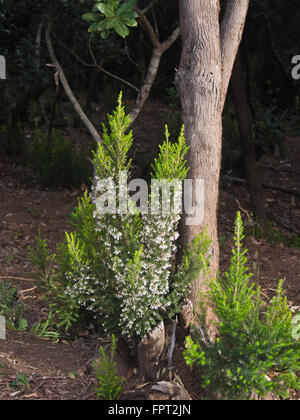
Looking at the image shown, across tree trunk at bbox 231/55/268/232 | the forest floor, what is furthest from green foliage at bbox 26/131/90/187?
tree trunk at bbox 231/55/268/232

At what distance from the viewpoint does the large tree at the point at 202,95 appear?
308 centimetres

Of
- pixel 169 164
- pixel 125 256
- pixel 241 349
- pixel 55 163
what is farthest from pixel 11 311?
pixel 55 163

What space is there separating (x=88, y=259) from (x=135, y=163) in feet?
11.5

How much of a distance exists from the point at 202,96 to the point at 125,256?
40.0 inches

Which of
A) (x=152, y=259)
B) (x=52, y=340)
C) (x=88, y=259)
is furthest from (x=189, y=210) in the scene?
(x=52, y=340)

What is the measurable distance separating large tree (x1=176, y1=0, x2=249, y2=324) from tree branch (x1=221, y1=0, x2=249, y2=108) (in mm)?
177

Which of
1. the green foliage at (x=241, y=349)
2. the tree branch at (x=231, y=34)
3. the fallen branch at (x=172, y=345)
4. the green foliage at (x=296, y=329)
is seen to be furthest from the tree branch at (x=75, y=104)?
the green foliage at (x=296, y=329)

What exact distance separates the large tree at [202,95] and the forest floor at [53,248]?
0.37 m

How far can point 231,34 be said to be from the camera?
134 inches

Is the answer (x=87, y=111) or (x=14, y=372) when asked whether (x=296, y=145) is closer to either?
(x=87, y=111)

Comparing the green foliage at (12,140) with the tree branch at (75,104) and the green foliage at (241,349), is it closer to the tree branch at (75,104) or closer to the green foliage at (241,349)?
the tree branch at (75,104)

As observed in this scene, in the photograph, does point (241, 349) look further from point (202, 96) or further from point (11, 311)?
point (11, 311)

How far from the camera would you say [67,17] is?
5.30 meters

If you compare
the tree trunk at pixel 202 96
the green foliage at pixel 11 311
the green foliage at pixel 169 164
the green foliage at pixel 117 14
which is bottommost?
the green foliage at pixel 11 311
